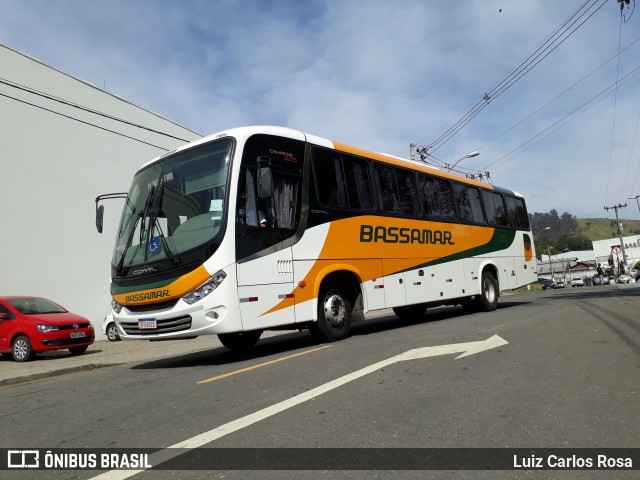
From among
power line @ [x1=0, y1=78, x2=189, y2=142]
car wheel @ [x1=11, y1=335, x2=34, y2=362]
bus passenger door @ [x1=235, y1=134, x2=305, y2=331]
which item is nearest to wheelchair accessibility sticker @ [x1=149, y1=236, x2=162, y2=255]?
bus passenger door @ [x1=235, y1=134, x2=305, y2=331]

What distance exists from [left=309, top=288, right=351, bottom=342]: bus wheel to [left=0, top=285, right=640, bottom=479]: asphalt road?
95cm

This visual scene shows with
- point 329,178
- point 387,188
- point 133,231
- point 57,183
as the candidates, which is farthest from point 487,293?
point 57,183

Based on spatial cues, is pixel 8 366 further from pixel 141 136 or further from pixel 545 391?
pixel 141 136

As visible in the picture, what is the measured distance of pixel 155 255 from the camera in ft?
23.9

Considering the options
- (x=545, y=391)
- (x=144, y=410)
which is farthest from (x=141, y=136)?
(x=545, y=391)

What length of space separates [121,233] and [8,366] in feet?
15.9

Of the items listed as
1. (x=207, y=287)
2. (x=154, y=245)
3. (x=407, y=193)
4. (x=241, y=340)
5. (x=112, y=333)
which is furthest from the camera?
(x=112, y=333)

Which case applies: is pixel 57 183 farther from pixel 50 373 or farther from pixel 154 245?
Answer: pixel 154 245

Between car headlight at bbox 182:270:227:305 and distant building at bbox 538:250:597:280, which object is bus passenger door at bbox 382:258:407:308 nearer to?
car headlight at bbox 182:270:227:305

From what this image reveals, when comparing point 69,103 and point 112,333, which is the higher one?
point 69,103

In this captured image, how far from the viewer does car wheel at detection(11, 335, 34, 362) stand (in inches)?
440

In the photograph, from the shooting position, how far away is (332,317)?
27.7ft

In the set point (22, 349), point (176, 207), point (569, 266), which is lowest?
point (22, 349)

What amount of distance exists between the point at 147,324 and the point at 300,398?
353cm
